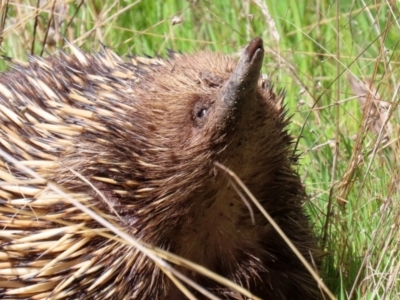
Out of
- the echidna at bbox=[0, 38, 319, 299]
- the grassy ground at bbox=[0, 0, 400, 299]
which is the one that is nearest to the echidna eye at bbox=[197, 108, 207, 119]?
the echidna at bbox=[0, 38, 319, 299]

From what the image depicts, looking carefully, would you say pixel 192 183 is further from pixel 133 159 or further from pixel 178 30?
pixel 178 30

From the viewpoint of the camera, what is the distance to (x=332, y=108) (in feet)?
12.6

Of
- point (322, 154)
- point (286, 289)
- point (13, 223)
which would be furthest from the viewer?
point (322, 154)

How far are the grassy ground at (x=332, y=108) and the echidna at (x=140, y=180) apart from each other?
12.9 inches

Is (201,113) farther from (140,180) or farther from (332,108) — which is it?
(332,108)

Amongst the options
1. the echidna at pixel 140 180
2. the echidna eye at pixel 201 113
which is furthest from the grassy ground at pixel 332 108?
the echidna eye at pixel 201 113

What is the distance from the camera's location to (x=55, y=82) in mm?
2617

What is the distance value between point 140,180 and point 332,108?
164 centimetres

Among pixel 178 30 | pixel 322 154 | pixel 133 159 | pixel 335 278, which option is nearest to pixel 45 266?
pixel 133 159

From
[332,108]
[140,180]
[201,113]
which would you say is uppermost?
[332,108]

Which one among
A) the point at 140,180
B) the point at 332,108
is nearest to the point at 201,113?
the point at 140,180

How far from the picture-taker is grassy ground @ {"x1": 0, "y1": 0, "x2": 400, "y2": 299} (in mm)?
2592

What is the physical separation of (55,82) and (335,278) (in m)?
1.00

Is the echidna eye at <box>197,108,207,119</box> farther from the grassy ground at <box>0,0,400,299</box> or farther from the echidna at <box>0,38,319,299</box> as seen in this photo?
the grassy ground at <box>0,0,400,299</box>
